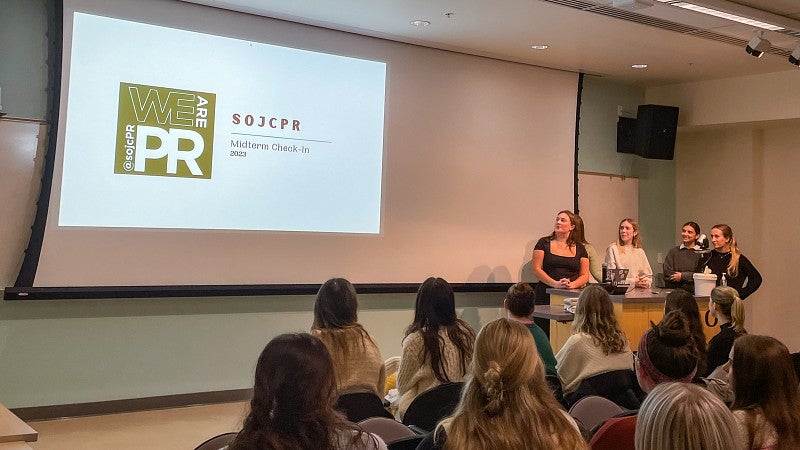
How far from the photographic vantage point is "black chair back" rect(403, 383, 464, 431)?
2.79m

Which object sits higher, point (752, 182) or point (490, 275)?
point (752, 182)

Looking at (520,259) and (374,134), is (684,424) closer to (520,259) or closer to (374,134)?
(374,134)

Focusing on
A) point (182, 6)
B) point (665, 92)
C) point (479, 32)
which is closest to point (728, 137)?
point (665, 92)

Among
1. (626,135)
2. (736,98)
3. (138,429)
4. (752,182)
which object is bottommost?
(138,429)

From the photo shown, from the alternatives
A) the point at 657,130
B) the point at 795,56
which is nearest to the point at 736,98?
the point at 657,130

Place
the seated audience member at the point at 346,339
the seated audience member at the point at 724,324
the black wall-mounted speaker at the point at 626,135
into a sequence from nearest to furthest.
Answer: the seated audience member at the point at 346,339
the seated audience member at the point at 724,324
the black wall-mounted speaker at the point at 626,135

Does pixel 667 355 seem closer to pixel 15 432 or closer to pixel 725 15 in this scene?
pixel 15 432

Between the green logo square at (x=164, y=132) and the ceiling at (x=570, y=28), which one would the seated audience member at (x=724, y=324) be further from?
the green logo square at (x=164, y=132)

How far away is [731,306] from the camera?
153 inches

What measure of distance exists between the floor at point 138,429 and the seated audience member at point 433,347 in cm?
144

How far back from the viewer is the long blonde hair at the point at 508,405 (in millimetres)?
1818

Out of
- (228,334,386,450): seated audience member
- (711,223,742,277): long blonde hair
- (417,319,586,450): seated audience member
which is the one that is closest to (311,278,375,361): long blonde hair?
(417,319,586,450): seated audience member

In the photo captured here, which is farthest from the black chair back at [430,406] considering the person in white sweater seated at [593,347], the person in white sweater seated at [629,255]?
the person in white sweater seated at [629,255]

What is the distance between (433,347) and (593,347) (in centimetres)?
80
